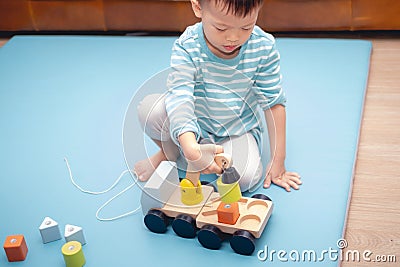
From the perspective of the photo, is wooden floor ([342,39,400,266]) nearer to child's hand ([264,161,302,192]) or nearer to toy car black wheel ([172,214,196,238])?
child's hand ([264,161,302,192])

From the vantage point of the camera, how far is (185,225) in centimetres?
116

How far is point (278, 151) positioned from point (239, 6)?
0.38 metres

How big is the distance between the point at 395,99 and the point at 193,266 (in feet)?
2.75

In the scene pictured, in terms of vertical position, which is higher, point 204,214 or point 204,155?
point 204,155

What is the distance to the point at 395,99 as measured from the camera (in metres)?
1.63

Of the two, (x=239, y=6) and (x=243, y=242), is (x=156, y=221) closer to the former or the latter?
(x=243, y=242)

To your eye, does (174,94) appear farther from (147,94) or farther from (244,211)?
(244,211)

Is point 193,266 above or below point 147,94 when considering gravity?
below

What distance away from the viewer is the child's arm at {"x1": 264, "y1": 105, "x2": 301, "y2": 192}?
130cm

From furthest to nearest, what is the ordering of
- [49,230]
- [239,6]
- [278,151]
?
[278,151] → [49,230] → [239,6]

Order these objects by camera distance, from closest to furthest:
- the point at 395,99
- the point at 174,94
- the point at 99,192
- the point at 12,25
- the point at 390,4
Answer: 1. the point at 174,94
2. the point at 99,192
3. the point at 395,99
4. the point at 390,4
5. the point at 12,25

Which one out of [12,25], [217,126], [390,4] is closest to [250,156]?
[217,126]

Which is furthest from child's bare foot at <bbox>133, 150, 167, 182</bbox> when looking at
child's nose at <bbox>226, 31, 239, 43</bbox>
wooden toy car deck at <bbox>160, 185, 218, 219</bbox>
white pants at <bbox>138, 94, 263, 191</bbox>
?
child's nose at <bbox>226, 31, 239, 43</bbox>

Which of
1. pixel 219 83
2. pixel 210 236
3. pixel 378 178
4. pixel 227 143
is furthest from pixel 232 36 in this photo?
pixel 378 178
